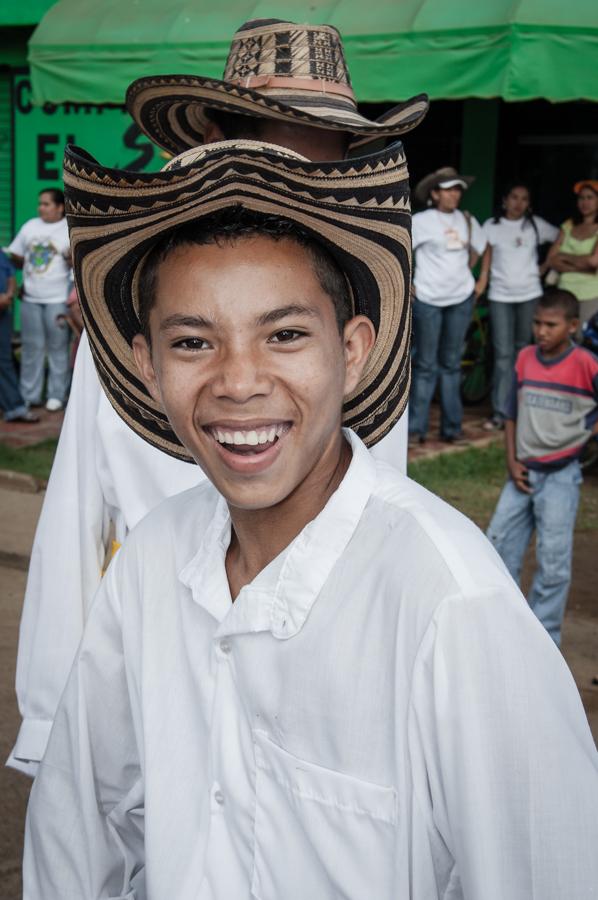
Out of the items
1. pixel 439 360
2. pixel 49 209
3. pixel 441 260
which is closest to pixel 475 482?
pixel 439 360

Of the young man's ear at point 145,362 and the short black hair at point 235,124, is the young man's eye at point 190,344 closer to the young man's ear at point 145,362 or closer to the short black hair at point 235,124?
the young man's ear at point 145,362

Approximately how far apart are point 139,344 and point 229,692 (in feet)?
1.99

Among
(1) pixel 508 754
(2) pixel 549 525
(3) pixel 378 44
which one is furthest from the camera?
(3) pixel 378 44

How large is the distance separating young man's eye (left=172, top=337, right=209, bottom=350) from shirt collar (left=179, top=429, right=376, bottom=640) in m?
0.27

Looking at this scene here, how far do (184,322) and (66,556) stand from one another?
4.33 feet

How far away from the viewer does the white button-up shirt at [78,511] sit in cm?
269

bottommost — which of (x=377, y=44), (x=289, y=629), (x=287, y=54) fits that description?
(x=289, y=629)

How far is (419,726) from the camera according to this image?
53.8 inches

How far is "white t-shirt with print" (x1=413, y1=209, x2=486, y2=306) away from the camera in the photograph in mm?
9227

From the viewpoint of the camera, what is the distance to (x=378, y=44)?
8.33 metres

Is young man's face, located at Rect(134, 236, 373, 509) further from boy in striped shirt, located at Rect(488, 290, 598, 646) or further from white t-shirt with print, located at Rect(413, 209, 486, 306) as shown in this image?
white t-shirt with print, located at Rect(413, 209, 486, 306)

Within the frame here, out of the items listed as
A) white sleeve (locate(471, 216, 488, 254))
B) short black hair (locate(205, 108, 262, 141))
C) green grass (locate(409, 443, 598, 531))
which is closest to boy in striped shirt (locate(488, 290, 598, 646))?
green grass (locate(409, 443, 598, 531))

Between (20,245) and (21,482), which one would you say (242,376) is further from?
(20,245)

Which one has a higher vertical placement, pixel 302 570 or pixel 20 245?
pixel 20 245
